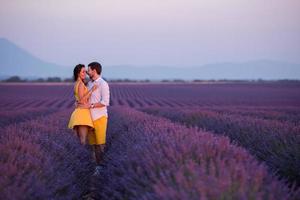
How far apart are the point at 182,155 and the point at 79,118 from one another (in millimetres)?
3099

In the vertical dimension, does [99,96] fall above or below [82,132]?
above

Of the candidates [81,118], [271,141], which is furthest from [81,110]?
[271,141]

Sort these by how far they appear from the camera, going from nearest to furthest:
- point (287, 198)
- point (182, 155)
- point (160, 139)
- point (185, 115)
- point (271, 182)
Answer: point (287, 198) < point (271, 182) < point (182, 155) < point (160, 139) < point (185, 115)

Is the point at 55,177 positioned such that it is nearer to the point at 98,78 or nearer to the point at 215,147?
the point at 215,147

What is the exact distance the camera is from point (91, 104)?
7.39 metres

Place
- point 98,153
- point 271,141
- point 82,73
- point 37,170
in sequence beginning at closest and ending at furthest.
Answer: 1. point 37,170
2. point 271,141
3. point 82,73
4. point 98,153

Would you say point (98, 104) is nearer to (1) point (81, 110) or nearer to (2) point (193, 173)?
(1) point (81, 110)

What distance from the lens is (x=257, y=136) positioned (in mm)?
7512

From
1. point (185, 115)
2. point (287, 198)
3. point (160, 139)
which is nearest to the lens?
point (287, 198)

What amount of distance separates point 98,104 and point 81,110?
0.83 feet

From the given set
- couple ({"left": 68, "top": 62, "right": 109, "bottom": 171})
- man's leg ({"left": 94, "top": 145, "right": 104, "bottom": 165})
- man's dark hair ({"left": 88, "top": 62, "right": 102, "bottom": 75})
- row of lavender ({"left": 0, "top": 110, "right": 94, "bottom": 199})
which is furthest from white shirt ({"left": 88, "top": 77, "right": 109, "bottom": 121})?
row of lavender ({"left": 0, "top": 110, "right": 94, "bottom": 199})

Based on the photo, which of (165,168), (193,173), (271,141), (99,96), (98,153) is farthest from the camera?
(98,153)

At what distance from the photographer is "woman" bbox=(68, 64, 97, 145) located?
287 inches

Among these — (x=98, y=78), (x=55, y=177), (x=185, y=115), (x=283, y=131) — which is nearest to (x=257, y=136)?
(x=283, y=131)
